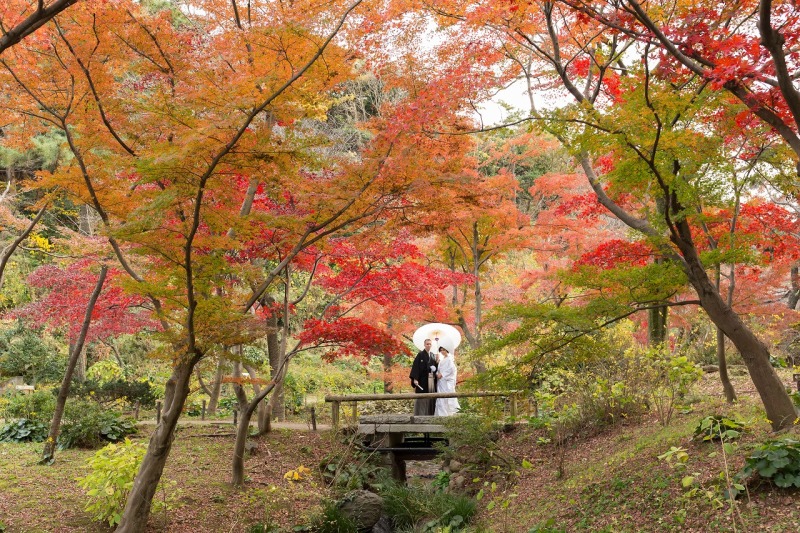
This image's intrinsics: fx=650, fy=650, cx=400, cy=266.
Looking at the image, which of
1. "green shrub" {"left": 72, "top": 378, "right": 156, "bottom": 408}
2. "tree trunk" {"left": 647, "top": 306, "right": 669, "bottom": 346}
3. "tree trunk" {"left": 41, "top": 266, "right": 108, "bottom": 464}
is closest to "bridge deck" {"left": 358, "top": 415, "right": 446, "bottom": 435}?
"tree trunk" {"left": 647, "top": 306, "right": 669, "bottom": 346}

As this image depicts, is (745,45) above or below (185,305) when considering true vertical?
above

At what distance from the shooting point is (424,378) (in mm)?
10273

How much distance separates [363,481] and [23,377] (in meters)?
11.9

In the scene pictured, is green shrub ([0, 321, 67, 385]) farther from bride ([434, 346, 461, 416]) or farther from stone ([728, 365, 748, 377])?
stone ([728, 365, 748, 377])

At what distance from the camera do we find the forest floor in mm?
4890

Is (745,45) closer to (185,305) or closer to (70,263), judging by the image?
(185,305)

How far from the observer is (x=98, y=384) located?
14.7 metres

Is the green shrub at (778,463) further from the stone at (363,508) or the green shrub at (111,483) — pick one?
the green shrub at (111,483)

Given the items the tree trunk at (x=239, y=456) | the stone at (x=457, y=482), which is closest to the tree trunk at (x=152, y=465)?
the tree trunk at (x=239, y=456)

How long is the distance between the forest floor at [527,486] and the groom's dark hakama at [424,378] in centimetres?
131

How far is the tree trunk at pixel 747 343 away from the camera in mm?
5316

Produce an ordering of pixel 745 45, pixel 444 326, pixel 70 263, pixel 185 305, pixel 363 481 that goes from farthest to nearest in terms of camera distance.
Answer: pixel 444 326 < pixel 70 263 < pixel 363 481 < pixel 185 305 < pixel 745 45

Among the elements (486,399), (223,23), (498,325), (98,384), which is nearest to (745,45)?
(486,399)

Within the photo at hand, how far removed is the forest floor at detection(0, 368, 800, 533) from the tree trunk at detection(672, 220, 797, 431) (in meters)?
0.28
